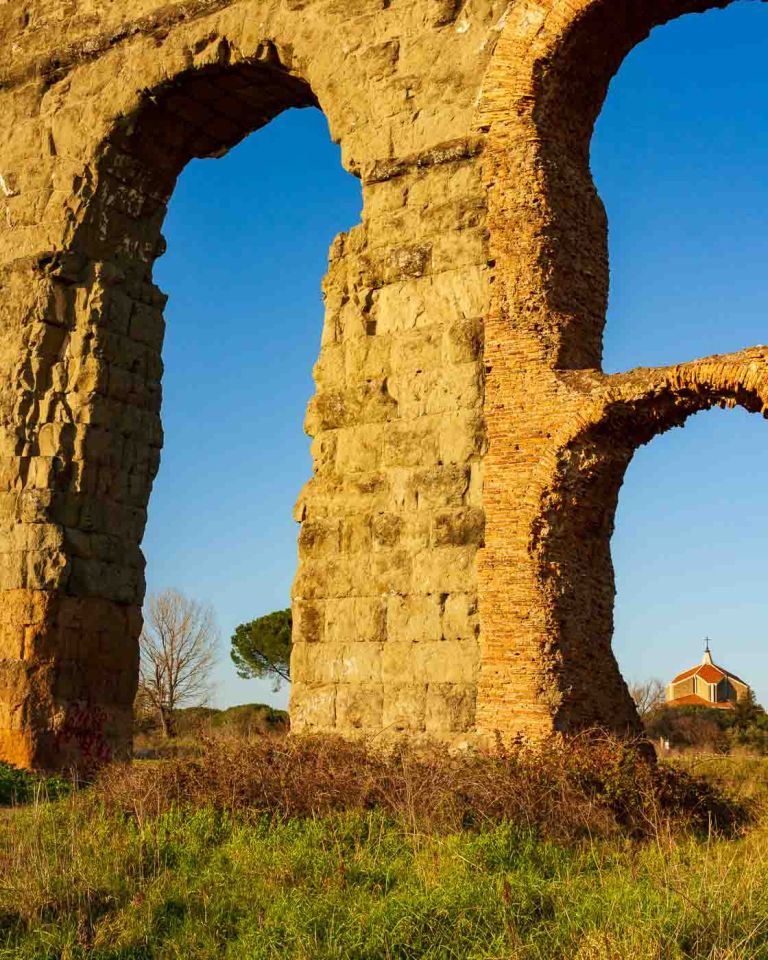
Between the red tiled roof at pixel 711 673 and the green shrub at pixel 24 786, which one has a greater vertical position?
the red tiled roof at pixel 711 673

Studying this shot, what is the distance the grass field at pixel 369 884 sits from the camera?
4.68m

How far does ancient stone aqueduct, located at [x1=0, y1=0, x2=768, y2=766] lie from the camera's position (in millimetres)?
7633

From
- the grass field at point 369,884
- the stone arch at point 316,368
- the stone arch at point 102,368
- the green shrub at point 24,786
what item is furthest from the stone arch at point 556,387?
the green shrub at point 24,786

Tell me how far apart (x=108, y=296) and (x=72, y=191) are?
38.9 inches

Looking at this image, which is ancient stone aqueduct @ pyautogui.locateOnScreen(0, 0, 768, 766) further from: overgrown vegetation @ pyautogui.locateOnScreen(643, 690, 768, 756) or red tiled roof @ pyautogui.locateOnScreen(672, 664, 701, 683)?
red tiled roof @ pyautogui.locateOnScreen(672, 664, 701, 683)

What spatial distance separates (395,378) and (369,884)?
3976mm

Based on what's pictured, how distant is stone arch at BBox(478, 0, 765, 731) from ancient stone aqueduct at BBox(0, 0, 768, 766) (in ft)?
0.06

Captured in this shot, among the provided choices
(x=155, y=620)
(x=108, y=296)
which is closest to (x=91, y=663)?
(x=108, y=296)

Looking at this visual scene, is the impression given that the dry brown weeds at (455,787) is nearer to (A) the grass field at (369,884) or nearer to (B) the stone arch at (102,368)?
(A) the grass field at (369,884)

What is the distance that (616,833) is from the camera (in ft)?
20.9

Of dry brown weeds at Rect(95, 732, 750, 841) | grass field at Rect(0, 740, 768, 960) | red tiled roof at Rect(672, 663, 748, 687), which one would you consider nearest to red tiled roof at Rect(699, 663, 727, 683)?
red tiled roof at Rect(672, 663, 748, 687)

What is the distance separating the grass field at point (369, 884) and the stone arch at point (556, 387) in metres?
1.04

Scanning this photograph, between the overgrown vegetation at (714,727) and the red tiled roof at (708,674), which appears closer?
the overgrown vegetation at (714,727)

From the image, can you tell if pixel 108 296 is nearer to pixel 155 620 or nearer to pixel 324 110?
pixel 324 110
